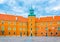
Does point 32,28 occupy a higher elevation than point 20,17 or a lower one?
lower

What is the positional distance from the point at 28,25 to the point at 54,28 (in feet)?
35.7

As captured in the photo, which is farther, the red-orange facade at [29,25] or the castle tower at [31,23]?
the castle tower at [31,23]

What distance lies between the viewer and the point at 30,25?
73.8 m

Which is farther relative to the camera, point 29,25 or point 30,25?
point 29,25

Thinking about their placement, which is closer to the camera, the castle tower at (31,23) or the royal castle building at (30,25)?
the royal castle building at (30,25)

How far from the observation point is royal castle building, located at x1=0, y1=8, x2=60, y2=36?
69400 mm

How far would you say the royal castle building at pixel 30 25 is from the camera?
228ft

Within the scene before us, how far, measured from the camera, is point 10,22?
70.8m

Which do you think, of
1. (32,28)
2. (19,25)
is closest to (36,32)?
(32,28)

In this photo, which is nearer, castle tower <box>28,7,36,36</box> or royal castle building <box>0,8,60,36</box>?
royal castle building <box>0,8,60,36</box>

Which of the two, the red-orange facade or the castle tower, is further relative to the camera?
the castle tower

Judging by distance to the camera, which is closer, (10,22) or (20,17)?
(10,22)

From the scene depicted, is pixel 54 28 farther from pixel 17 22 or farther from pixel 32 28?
pixel 17 22

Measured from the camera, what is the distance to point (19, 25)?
73.4 meters
